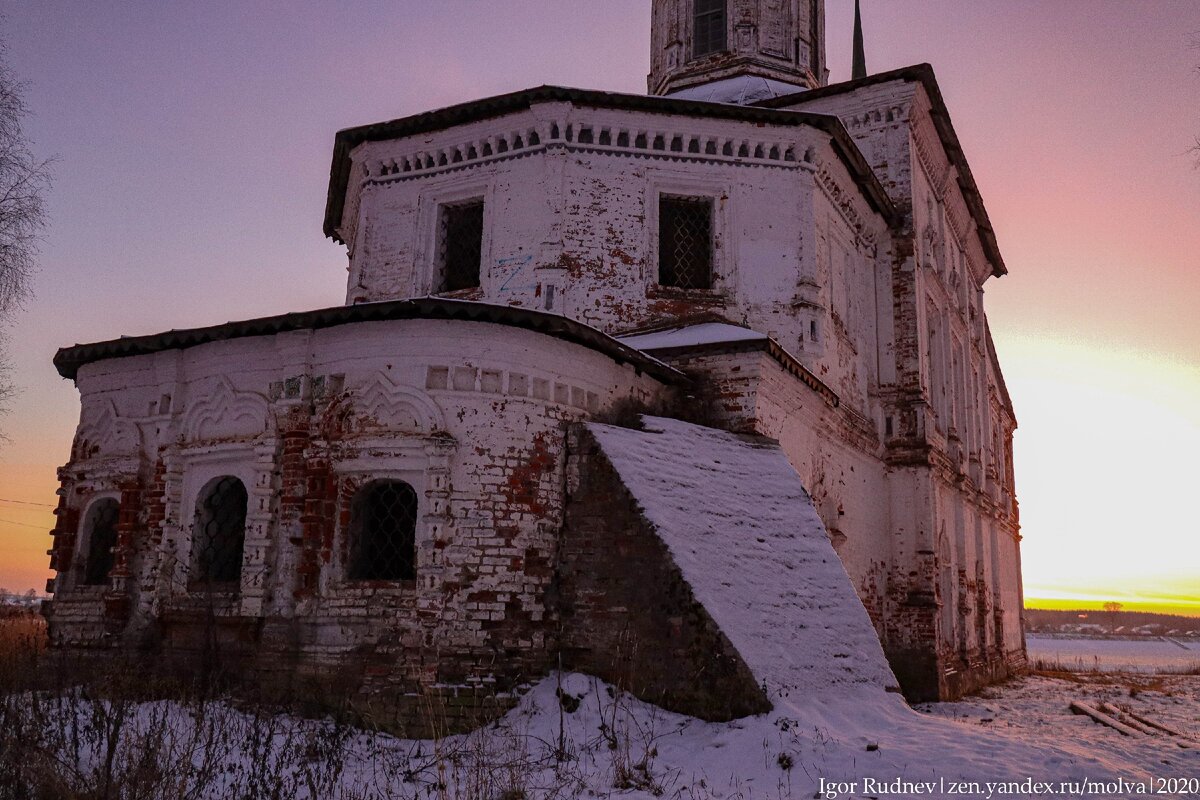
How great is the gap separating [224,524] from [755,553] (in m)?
5.77

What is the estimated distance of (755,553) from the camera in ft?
30.9

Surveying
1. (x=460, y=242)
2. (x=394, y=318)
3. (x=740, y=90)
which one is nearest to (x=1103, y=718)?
(x=394, y=318)

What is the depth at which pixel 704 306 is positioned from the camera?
13617 millimetres

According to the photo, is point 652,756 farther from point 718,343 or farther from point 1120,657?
point 1120,657

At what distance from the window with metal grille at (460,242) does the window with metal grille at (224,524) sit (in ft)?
16.5

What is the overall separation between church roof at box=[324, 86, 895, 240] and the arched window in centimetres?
669

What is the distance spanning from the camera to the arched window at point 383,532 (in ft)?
30.8

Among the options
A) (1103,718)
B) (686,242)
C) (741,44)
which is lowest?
(1103,718)

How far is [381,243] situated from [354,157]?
1.53m

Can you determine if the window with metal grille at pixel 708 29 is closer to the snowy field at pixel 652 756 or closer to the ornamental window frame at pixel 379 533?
the ornamental window frame at pixel 379 533

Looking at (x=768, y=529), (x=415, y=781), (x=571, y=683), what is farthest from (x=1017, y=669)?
(x=415, y=781)

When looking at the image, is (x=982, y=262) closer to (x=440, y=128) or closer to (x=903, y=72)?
(x=903, y=72)

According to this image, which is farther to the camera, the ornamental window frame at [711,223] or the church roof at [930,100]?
the church roof at [930,100]

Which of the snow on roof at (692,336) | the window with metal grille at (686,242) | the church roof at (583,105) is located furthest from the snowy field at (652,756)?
the church roof at (583,105)
